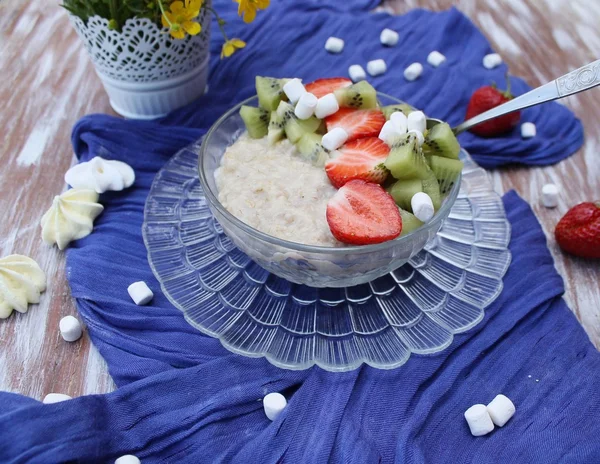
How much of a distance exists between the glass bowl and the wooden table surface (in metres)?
0.48

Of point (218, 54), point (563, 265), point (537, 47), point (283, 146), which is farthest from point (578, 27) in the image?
point (283, 146)

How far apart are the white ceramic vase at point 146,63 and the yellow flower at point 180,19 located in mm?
165

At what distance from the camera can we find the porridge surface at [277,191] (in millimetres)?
1463

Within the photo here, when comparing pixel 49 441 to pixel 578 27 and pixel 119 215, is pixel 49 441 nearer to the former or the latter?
pixel 119 215

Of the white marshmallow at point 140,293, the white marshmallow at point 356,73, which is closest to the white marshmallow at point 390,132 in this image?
the white marshmallow at point 140,293

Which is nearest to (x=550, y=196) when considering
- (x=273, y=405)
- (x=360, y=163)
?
(x=360, y=163)

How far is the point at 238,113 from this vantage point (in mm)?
1886

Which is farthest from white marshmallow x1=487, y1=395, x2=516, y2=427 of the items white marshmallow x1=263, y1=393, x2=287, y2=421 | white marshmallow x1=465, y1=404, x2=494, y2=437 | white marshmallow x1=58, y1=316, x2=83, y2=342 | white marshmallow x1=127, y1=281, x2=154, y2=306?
white marshmallow x1=58, y1=316, x2=83, y2=342

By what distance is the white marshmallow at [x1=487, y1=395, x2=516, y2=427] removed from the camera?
4.58 ft

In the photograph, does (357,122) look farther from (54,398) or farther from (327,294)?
(54,398)

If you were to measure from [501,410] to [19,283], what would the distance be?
4.17 feet

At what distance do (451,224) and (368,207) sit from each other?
54cm

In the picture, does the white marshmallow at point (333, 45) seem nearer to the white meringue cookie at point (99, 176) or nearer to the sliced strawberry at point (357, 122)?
the sliced strawberry at point (357, 122)

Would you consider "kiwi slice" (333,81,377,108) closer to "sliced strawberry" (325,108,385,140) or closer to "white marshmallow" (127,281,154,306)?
"sliced strawberry" (325,108,385,140)
